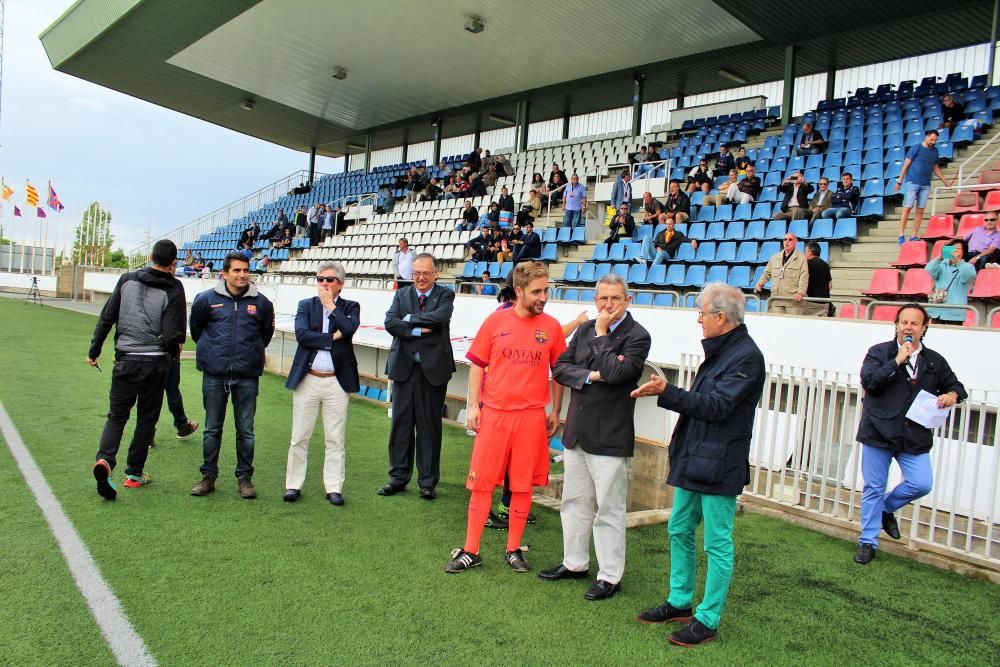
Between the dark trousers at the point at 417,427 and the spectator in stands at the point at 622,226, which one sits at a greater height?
the spectator in stands at the point at 622,226

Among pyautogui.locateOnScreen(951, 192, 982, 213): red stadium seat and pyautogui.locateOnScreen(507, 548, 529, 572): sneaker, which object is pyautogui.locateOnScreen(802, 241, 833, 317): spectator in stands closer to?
pyautogui.locateOnScreen(951, 192, 982, 213): red stadium seat

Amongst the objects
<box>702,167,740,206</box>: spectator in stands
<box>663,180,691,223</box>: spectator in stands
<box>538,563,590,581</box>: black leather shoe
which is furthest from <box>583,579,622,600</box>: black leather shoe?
<box>702,167,740,206</box>: spectator in stands

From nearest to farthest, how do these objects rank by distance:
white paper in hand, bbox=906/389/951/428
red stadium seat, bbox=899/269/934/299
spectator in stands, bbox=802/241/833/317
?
white paper in hand, bbox=906/389/951/428 < spectator in stands, bbox=802/241/833/317 < red stadium seat, bbox=899/269/934/299

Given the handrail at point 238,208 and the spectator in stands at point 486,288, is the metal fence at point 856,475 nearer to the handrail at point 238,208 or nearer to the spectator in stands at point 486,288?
the spectator in stands at point 486,288

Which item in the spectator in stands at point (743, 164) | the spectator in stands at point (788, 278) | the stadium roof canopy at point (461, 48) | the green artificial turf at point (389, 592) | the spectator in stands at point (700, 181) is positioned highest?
the stadium roof canopy at point (461, 48)

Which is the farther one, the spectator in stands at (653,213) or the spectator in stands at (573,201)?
the spectator in stands at (573,201)

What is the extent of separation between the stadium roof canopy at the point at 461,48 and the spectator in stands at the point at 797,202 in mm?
6605

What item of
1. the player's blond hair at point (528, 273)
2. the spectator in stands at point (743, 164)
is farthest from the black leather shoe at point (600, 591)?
the spectator in stands at point (743, 164)

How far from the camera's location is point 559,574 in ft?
13.0

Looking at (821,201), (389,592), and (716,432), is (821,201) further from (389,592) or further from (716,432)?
(389,592)

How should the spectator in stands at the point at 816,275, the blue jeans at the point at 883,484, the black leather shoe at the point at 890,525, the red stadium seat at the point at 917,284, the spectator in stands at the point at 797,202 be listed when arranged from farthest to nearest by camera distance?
the spectator in stands at the point at 797,202, the red stadium seat at the point at 917,284, the spectator in stands at the point at 816,275, the black leather shoe at the point at 890,525, the blue jeans at the point at 883,484

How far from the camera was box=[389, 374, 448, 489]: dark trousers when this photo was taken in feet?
18.5

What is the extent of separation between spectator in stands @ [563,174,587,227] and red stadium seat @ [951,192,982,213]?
22.9ft

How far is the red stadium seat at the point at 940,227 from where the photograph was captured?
9344mm
